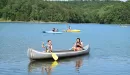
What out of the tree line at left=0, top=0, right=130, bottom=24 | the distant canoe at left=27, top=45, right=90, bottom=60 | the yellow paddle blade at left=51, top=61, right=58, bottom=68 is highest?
the distant canoe at left=27, top=45, right=90, bottom=60

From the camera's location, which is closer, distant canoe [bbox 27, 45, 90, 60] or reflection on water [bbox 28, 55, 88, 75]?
reflection on water [bbox 28, 55, 88, 75]

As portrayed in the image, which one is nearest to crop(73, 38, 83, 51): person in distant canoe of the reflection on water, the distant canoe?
the distant canoe

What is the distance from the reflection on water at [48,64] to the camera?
999 inches

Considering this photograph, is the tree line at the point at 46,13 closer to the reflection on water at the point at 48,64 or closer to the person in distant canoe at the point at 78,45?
the person in distant canoe at the point at 78,45

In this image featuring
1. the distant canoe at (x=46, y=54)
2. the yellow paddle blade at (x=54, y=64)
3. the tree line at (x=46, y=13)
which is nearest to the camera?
the yellow paddle blade at (x=54, y=64)

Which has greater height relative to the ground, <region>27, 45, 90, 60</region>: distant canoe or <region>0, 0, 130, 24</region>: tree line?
<region>27, 45, 90, 60</region>: distant canoe

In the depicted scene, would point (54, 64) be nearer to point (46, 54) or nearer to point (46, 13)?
point (46, 54)

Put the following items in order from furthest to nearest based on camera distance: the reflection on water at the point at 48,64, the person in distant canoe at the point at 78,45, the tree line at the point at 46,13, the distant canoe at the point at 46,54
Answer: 1. the tree line at the point at 46,13
2. the person in distant canoe at the point at 78,45
3. the distant canoe at the point at 46,54
4. the reflection on water at the point at 48,64

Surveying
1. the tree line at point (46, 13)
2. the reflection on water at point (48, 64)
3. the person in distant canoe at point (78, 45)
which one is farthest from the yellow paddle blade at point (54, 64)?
the tree line at point (46, 13)

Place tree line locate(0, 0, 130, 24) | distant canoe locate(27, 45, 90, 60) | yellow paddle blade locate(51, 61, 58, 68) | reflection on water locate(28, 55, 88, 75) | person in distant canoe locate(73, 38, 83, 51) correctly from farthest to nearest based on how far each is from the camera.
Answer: tree line locate(0, 0, 130, 24), person in distant canoe locate(73, 38, 83, 51), distant canoe locate(27, 45, 90, 60), yellow paddle blade locate(51, 61, 58, 68), reflection on water locate(28, 55, 88, 75)

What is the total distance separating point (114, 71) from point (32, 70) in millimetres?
5902

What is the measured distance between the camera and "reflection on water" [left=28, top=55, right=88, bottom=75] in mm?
25366

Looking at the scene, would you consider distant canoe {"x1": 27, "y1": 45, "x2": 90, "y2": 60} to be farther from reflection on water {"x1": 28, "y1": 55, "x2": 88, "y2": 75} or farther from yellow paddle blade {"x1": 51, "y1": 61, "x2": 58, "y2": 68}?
yellow paddle blade {"x1": 51, "y1": 61, "x2": 58, "y2": 68}

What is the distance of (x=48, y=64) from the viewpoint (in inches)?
1107
